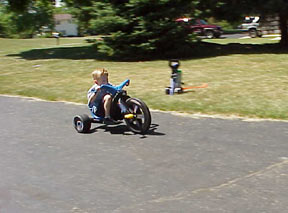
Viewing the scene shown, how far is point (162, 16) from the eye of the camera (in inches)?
623

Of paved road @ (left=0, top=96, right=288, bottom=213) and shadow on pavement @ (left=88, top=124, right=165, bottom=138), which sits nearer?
paved road @ (left=0, top=96, right=288, bottom=213)

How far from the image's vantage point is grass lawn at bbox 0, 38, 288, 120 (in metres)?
8.52

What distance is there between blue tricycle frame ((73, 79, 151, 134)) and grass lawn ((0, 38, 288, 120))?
5.55 feet

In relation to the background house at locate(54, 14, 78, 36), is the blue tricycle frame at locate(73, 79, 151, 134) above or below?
below

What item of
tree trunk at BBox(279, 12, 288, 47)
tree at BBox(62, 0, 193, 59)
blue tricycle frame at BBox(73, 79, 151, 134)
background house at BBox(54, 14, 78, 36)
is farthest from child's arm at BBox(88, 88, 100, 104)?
background house at BBox(54, 14, 78, 36)

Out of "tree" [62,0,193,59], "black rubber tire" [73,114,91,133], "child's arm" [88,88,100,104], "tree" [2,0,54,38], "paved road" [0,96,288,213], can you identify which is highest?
"tree" [2,0,54,38]

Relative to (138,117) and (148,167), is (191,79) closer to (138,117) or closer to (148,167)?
(138,117)

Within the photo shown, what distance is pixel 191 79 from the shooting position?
38.9ft

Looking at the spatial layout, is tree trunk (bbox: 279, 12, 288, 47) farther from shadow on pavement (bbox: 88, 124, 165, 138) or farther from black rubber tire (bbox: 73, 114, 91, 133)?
black rubber tire (bbox: 73, 114, 91, 133)

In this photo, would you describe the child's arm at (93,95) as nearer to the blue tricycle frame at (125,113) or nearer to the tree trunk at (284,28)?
the blue tricycle frame at (125,113)

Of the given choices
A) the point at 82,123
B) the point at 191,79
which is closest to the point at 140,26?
the point at 191,79

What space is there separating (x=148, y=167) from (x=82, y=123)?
205cm

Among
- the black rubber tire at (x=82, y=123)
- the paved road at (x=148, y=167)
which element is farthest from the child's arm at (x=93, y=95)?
the paved road at (x=148, y=167)

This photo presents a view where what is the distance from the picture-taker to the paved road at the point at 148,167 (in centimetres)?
418
